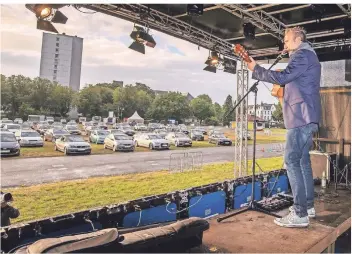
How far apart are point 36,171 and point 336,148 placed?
9392 millimetres

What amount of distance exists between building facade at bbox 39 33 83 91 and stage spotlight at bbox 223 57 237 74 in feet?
217

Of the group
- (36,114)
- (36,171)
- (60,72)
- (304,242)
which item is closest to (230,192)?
(304,242)

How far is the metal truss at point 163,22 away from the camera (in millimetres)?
4102

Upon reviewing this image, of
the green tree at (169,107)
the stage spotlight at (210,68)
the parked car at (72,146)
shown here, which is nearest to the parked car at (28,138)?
the parked car at (72,146)

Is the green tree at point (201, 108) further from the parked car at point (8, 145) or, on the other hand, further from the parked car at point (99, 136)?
the parked car at point (8, 145)

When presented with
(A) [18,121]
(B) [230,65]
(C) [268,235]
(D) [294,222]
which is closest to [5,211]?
(C) [268,235]

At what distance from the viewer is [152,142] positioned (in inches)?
691

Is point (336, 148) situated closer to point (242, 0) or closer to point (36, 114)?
point (242, 0)

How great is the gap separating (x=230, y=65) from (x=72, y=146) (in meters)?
10.2

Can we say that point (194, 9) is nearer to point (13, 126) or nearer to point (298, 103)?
point (298, 103)

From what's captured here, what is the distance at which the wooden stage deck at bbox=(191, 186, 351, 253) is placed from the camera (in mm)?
1847

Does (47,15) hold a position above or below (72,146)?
above

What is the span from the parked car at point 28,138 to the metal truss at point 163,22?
1335 cm

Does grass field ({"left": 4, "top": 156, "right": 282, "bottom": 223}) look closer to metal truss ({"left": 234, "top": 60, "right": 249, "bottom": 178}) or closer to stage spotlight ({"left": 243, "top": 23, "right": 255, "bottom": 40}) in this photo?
metal truss ({"left": 234, "top": 60, "right": 249, "bottom": 178})
